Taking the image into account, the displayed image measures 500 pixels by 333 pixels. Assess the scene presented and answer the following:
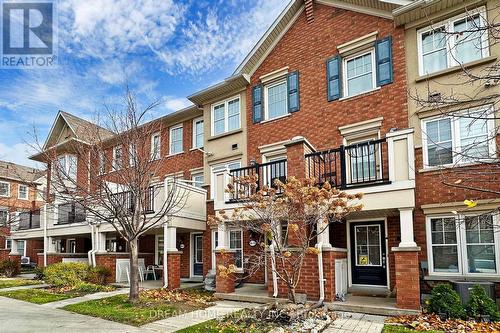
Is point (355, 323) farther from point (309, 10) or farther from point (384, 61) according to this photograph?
point (309, 10)

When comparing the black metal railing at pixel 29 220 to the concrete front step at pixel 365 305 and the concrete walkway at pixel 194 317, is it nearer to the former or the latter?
the concrete walkway at pixel 194 317

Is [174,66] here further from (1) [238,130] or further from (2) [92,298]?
(2) [92,298]

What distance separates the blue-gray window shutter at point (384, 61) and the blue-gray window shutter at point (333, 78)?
1.40 metres

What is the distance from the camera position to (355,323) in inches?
317

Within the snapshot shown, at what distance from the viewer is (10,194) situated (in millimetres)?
32500

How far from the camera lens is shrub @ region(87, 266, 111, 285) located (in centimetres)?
1484

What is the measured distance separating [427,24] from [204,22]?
333 inches

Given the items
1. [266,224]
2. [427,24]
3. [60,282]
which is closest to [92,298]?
[60,282]

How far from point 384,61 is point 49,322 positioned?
38.8 ft

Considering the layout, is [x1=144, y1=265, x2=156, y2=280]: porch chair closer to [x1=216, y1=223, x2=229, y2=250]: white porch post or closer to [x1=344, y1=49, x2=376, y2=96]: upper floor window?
[x1=216, y1=223, x2=229, y2=250]: white porch post

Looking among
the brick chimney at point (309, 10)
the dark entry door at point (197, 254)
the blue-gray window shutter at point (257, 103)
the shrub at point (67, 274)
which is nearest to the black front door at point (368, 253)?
the blue-gray window shutter at point (257, 103)

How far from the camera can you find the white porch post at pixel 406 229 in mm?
8875

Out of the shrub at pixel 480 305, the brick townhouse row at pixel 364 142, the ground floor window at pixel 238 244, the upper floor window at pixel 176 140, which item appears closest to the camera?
the shrub at pixel 480 305

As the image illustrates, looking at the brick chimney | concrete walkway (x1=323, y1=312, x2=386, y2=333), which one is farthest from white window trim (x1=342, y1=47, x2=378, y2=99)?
concrete walkway (x1=323, y1=312, x2=386, y2=333)
